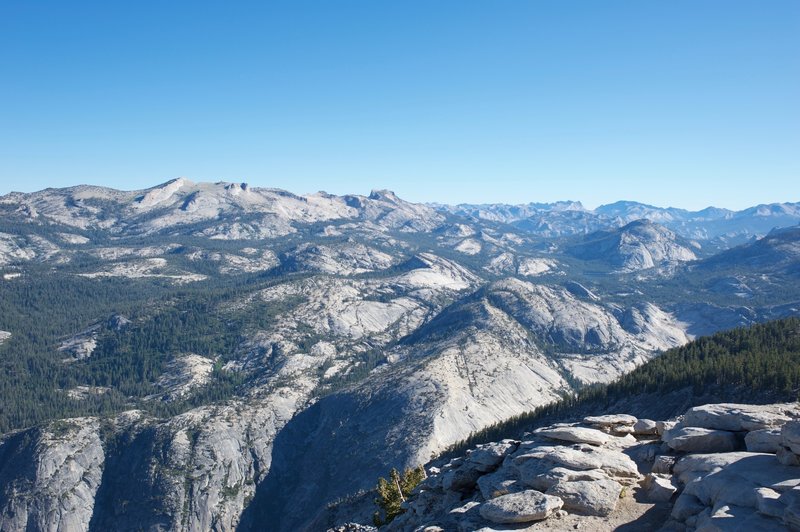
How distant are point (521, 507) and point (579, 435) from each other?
14.3 m

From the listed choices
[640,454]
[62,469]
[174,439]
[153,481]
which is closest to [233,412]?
[174,439]

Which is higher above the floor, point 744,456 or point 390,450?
point 744,456

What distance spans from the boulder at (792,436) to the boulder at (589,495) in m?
11.5

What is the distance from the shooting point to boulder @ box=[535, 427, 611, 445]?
4806 centimetres

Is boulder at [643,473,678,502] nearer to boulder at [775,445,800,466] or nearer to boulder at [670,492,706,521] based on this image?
boulder at [670,492,706,521]

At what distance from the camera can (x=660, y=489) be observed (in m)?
38.2

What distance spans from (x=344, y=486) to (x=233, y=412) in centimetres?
6686

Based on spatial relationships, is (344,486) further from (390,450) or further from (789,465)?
(789,465)

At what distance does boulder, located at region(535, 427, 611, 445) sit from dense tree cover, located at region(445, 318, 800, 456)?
57.6 meters

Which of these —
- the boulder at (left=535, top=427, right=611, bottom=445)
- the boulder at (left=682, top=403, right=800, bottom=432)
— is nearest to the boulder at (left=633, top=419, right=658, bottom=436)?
the boulder at (left=535, top=427, right=611, bottom=445)

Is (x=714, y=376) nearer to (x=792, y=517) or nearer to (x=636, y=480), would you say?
(x=636, y=480)

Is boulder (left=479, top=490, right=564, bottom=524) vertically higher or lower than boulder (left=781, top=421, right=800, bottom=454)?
lower

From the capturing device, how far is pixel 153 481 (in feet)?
520

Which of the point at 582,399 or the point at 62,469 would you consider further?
the point at 62,469
